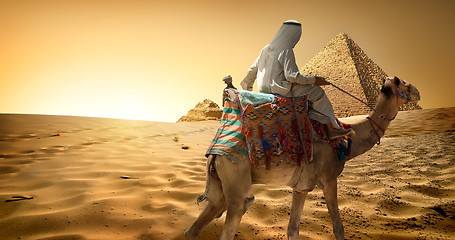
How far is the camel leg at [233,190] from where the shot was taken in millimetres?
2615

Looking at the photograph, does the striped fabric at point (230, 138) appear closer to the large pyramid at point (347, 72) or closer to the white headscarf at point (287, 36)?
the white headscarf at point (287, 36)

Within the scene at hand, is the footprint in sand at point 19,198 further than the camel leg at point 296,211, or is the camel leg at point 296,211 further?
the footprint in sand at point 19,198

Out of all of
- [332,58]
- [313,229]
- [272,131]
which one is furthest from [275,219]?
[332,58]

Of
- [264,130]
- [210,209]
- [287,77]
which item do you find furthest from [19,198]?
[287,77]

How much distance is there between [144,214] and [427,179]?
554 centimetres

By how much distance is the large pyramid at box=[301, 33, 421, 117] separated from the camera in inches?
3074

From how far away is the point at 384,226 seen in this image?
446cm

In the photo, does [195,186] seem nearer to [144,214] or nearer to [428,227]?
[144,214]

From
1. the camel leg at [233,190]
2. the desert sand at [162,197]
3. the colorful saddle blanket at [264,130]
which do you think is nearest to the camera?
the camel leg at [233,190]

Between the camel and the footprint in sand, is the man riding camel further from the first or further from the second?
the footprint in sand

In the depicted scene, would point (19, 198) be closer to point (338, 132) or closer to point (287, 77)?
point (287, 77)

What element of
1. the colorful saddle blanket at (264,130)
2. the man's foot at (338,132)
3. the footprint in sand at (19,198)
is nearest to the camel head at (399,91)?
the man's foot at (338,132)

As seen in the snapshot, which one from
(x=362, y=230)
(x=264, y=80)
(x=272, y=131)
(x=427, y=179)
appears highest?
(x=264, y=80)

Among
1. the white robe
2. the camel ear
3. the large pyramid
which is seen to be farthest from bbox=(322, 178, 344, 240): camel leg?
the large pyramid
